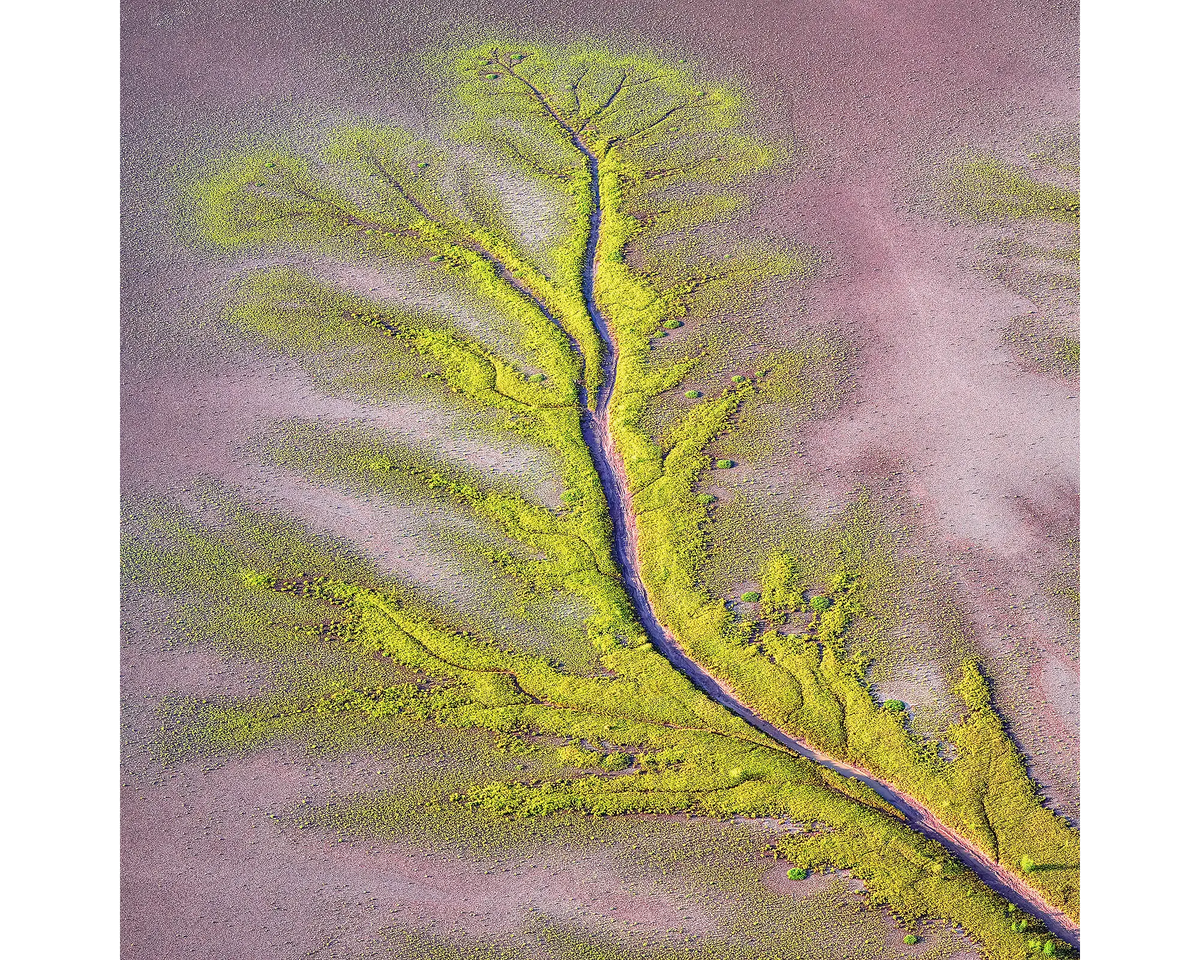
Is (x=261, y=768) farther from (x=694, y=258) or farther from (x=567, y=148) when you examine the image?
(x=567, y=148)

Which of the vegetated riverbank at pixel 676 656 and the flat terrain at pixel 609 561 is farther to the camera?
the flat terrain at pixel 609 561

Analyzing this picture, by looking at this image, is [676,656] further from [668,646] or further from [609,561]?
[609,561]

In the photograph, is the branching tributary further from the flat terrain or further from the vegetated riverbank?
the flat terrain

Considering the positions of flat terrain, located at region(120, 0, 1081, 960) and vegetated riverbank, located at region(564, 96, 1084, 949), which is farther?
flat terrain, located at region(120, 0, 1081, 960)

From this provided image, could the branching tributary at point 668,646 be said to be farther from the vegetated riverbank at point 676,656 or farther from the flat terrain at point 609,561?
the flat terrain at point 609,561

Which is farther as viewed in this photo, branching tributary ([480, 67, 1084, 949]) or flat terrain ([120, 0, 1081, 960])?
flat terrain ([120, 0, 1081, 960])

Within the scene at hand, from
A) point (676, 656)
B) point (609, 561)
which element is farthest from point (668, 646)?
point (609, 561)

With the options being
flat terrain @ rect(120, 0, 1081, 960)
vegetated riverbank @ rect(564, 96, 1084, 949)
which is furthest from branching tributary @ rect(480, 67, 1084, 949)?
flat terrain @ rect(120, 0, 1081, 960)

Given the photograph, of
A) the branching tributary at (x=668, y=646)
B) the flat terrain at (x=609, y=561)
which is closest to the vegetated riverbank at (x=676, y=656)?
the branching tributary at (x=668, y=646)
